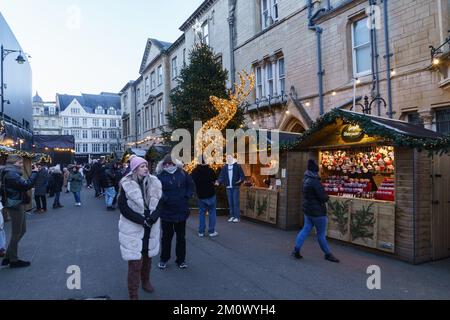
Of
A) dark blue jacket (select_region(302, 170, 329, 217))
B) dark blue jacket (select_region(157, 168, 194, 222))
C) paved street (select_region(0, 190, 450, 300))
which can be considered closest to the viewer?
paved street (select_region(0, 190, 450, 300))

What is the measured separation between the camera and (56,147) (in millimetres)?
28047

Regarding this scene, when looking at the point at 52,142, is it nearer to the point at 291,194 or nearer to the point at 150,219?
the point at 291,194

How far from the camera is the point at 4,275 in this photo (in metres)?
5.64

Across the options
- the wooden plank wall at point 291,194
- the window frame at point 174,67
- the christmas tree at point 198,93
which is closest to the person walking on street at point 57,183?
the christmas tree at point 198,93

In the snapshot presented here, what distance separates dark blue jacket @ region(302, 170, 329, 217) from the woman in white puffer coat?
9.26 ft

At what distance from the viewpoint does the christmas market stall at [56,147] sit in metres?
27.6

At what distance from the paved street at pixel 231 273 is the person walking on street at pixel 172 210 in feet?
0.88

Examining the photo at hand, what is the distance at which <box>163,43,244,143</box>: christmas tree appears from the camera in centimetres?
1334

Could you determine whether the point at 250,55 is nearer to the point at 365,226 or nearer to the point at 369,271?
the point at 365,226

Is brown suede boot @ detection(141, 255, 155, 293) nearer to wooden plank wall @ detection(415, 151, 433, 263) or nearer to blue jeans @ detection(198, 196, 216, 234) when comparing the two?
blue jeans @ detection(198, 196, 216, 234)

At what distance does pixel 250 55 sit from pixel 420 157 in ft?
46.6

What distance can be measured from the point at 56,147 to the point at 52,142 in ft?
2.49

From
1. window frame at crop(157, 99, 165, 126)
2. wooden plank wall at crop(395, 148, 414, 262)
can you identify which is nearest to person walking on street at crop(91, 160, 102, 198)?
wooden plank wall at crop(395, 148, 414, 262)
